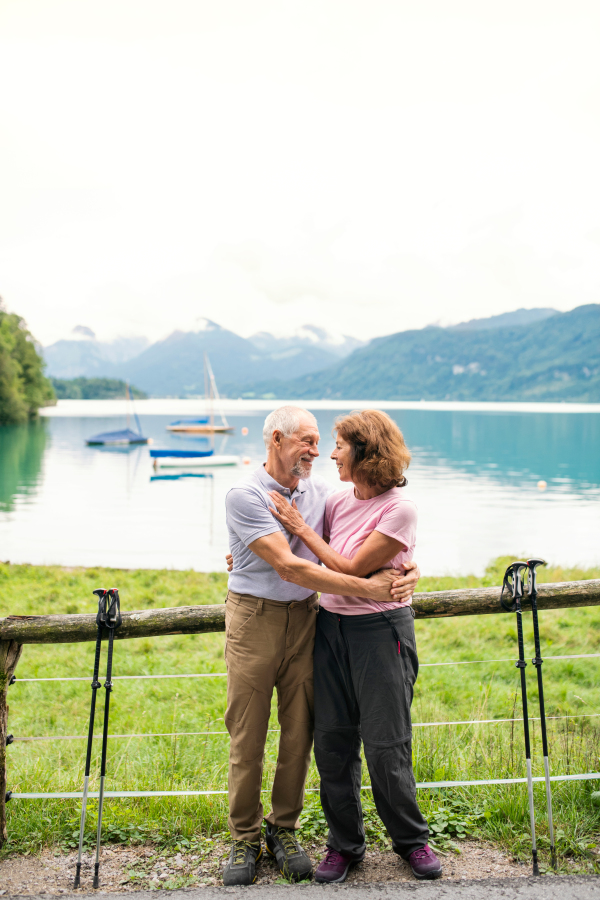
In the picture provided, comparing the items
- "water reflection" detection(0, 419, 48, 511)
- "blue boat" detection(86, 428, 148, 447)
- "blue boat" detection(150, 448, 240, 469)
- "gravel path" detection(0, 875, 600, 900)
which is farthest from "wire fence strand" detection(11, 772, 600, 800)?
"blue boat" detection(86, 428, 148, 447)

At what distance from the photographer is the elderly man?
3.30 meters

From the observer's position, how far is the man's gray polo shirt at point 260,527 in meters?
3.29

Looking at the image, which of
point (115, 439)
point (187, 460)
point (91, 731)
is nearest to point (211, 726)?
point (91, 731)

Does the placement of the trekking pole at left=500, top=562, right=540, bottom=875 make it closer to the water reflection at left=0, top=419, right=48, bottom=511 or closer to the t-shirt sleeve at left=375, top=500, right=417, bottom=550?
the t-shirt sleeve at left=375, top=500, right=417, bottom=550

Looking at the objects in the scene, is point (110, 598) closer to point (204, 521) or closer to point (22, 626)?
point (22, 626)

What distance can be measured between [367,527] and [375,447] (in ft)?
1.28

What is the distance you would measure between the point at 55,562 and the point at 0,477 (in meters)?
21.6

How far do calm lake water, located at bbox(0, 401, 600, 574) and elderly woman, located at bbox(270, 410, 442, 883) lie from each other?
43.0 feet

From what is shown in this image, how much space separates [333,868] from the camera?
10.8 ft

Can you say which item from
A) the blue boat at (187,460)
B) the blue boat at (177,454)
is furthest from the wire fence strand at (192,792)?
the blue boat at (177,454)

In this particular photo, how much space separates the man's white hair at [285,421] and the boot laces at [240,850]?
1.95 meters

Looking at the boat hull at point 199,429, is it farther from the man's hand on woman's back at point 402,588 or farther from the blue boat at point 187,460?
the man's hand on woman's back at point 402,588

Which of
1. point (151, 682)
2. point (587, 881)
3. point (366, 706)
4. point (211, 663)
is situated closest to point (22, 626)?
point (366, 706)

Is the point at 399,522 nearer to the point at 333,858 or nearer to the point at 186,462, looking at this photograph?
the point at 333,858
